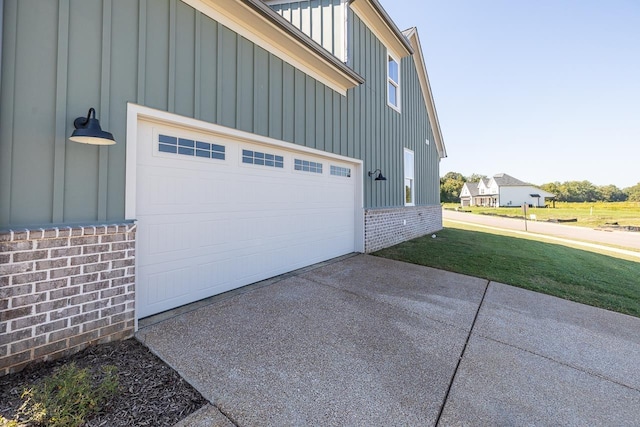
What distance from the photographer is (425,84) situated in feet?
38.0

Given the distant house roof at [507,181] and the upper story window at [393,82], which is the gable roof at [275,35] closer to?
the upper story window at [393,82]

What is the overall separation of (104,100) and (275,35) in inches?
117

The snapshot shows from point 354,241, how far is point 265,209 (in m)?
3.28

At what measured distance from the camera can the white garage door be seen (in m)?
3.32

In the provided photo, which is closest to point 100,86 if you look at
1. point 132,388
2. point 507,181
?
point 132,388

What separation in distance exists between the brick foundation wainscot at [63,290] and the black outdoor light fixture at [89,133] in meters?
0.85

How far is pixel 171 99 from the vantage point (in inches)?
130

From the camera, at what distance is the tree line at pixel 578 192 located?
6350 cm

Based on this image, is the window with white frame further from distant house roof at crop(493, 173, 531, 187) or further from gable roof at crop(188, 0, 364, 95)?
distant house roof at crop(493, 173, 531, 187)

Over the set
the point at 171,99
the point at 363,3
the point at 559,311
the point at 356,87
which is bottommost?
the point at 559,311

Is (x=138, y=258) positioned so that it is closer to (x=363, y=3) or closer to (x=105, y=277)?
(x=105, y=277)

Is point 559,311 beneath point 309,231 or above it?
beneath

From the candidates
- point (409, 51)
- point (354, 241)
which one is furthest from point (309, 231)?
point (409, 51)

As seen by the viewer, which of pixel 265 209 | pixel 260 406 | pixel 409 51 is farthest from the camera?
pixel 409 51
